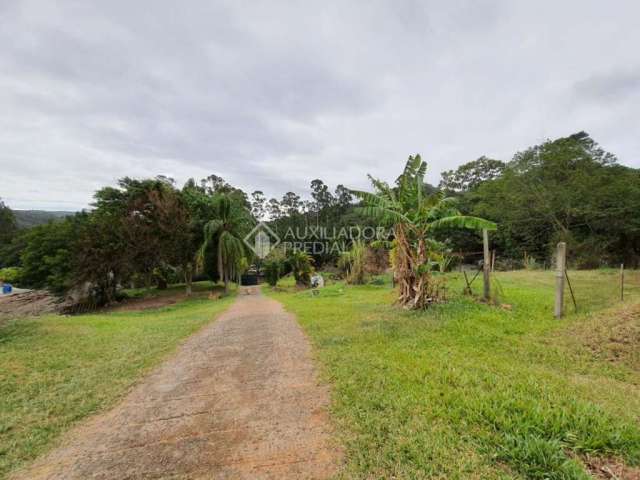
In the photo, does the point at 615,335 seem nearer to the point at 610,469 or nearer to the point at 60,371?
the point at 610,469

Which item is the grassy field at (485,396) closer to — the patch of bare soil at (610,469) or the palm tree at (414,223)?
the patch of bare soil at (610,469)

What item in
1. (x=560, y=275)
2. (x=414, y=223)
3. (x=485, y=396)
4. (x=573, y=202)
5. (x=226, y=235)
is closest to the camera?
(x=485, y=396)

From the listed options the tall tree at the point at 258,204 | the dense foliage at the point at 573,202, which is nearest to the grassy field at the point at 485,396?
the dense foliage at the point at 573,202

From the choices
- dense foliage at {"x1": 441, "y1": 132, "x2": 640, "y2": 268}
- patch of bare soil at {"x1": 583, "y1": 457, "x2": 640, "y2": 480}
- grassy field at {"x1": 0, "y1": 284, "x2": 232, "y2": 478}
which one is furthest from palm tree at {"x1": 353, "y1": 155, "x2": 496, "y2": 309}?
dense foliage at {"x1": 441, "y1": 132, "x2": 640, "y2": 268}

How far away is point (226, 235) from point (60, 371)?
12.2 metres

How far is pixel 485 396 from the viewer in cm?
261

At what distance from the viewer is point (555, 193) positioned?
57.9ft

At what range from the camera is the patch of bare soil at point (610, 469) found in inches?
69.8

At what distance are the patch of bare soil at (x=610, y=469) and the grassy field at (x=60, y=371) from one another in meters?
4.30

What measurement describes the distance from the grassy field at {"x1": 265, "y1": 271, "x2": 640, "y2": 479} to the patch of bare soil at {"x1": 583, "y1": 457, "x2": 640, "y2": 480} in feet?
0.06

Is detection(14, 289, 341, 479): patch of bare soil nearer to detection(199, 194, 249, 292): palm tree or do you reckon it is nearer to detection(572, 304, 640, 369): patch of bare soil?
detection(572, 304, 640, 369): patch of bare soil

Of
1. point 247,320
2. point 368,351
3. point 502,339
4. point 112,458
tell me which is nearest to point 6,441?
point 112,458

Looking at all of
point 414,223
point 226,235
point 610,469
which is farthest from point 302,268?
point 610,469

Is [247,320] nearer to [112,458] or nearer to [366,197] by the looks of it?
[366,197]
